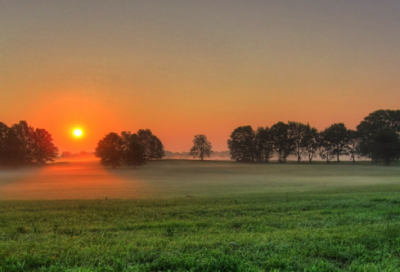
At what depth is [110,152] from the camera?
245 ft

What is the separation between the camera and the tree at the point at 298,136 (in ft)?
343

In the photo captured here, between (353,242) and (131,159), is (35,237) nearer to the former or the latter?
(353,242)

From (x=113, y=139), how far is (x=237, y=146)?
5188cm

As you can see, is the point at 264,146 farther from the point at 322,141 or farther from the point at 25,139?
the point at 25,139

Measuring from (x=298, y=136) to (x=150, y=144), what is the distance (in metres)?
55.8

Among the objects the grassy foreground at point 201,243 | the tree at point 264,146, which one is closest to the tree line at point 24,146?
the tree at point 264,146

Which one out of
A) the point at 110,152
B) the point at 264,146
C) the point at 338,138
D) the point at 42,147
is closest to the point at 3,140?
the point at 42,147

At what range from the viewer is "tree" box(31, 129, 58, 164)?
85.1m

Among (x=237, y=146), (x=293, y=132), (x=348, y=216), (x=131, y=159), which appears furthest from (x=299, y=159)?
(x=348, y=216)

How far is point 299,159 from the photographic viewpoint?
103875 mm

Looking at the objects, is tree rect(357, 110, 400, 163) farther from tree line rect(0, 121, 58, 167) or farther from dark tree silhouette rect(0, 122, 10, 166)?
dark tree silhouette rect(0, 122, 10, 166)

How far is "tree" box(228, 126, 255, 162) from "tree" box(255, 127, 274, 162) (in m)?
1.89

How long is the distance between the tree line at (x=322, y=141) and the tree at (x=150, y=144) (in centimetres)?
2809

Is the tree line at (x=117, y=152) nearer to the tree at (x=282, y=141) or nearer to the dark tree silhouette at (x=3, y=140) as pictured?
the dark tree silhouette at (x=3, y=140)
